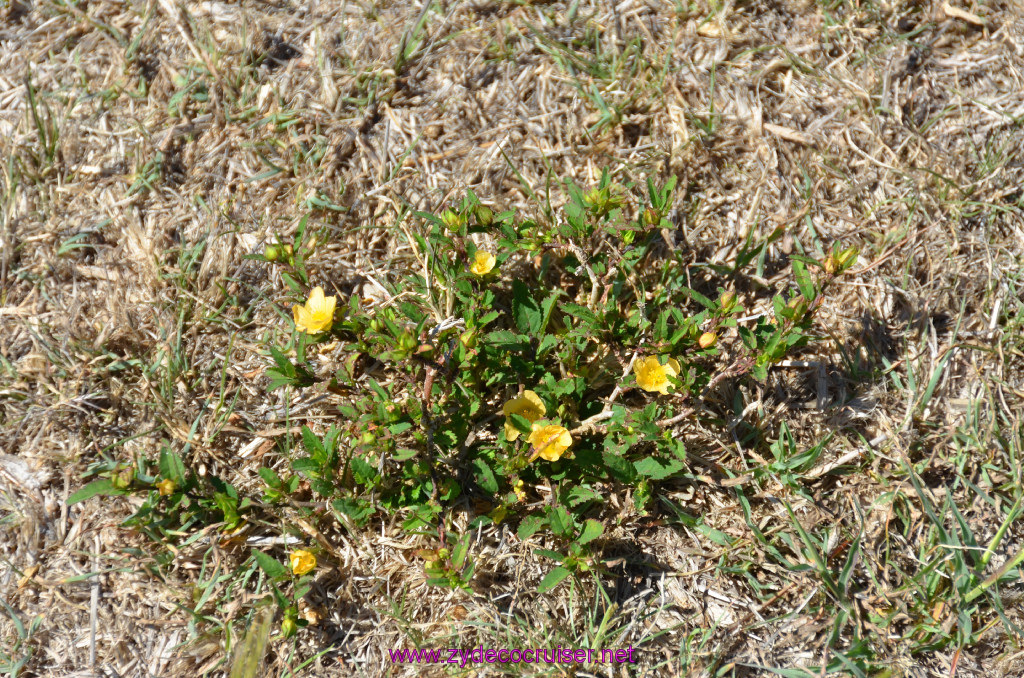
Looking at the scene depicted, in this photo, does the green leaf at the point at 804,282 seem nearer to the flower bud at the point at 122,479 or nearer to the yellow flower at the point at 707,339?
the yellow flower at the point at 707,339

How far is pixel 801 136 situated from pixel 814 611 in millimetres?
1900

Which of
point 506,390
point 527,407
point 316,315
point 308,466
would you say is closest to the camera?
point 316,315

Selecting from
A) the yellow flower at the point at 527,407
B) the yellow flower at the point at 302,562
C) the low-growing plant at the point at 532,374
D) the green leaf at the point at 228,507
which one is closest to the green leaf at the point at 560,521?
the low-growing plant at the point at 532,374

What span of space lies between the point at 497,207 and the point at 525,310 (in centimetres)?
61

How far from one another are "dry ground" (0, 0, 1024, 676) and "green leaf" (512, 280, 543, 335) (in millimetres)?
515

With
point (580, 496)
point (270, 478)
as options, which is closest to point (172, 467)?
point (270, 478)

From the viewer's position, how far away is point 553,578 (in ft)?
7.54

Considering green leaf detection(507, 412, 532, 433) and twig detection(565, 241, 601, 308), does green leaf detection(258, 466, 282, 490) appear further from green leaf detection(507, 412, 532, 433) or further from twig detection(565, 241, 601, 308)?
twig detection(565, 241, 601, 308)

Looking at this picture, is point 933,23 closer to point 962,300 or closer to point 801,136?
point 801,136

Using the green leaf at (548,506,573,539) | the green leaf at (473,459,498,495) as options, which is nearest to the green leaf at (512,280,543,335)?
the green leaf at (473,459,498,495)

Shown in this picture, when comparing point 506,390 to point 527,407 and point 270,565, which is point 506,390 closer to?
point 527,407

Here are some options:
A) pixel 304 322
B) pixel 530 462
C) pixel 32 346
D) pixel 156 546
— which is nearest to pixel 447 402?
pixel 530 462

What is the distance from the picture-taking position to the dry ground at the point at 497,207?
2.50 metres

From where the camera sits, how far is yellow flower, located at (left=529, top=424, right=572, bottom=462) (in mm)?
2312
